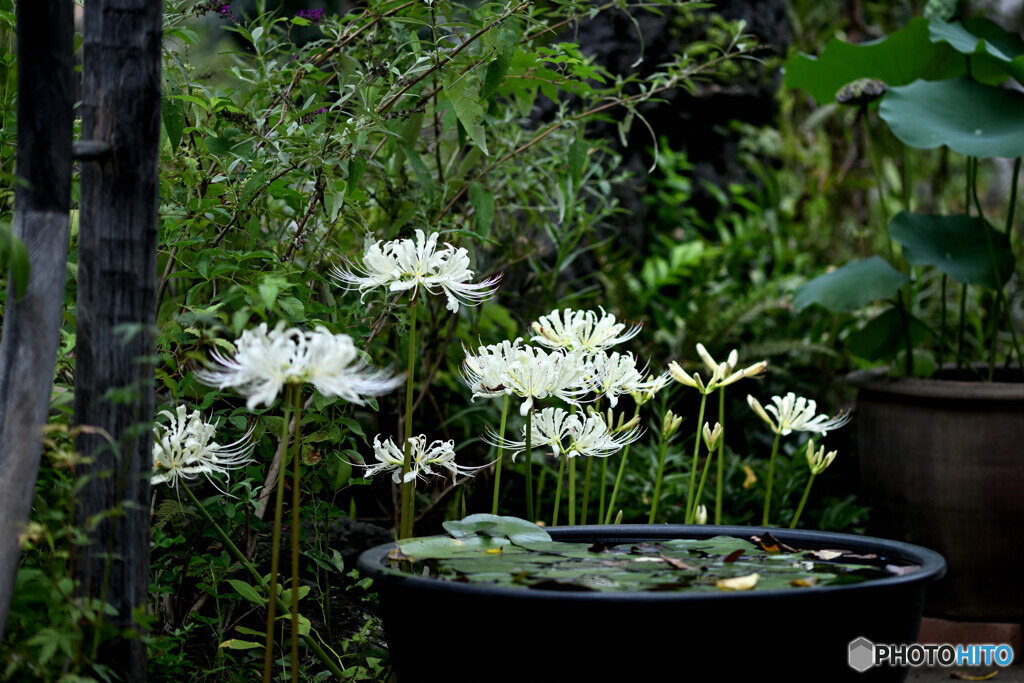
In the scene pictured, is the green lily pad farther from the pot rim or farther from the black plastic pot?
the black plastic pot

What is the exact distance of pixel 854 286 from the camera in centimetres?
296

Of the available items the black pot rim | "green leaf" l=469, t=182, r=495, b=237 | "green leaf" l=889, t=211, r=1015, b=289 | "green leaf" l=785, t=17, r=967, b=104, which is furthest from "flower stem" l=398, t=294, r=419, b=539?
"green leaf" l=785, t=17, r=967, b=104

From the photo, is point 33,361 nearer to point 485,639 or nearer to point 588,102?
point 485,639

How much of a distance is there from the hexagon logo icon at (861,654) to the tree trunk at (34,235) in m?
1.10

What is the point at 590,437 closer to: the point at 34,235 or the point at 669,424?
the point at 669,424

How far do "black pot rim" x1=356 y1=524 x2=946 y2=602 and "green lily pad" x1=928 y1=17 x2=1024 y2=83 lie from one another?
5.93 ft

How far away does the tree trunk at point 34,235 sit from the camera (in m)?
1.18

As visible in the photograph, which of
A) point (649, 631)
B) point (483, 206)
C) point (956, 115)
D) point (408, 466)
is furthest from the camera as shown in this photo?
point (956, 115)

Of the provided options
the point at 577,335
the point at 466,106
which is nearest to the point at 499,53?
the point at 466,106

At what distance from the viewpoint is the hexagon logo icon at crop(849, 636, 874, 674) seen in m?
1.17

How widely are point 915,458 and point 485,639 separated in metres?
2.00

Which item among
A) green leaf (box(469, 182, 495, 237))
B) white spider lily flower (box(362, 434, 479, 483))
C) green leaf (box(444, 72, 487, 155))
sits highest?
green leaf (box(444, 72, 487, 155))

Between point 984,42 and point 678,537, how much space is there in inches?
76.5

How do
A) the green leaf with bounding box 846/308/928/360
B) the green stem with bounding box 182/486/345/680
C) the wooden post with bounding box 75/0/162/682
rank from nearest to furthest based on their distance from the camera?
1. the wooden post with bounding box 75/0/162/682
2. the green stem with bounding box 182/486/345/680
3. the green leaf with bounding box 846/308/928/360
